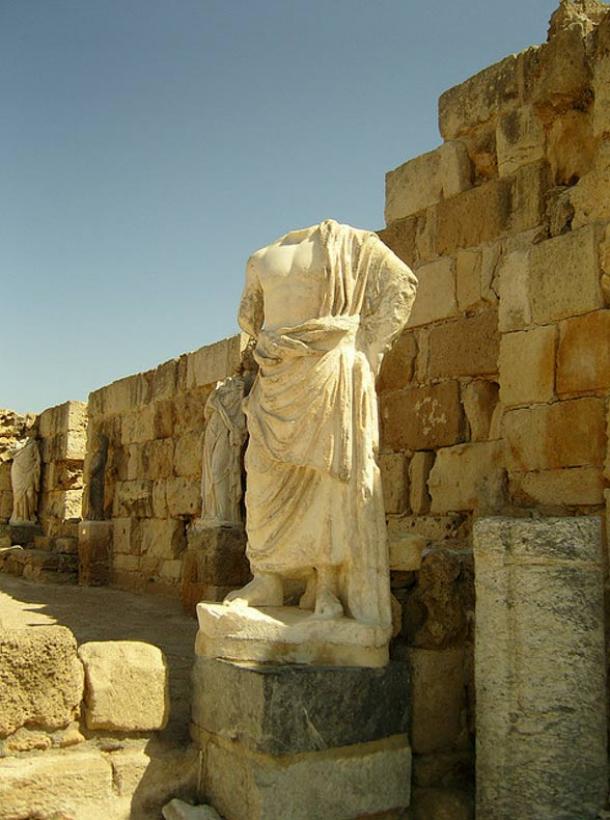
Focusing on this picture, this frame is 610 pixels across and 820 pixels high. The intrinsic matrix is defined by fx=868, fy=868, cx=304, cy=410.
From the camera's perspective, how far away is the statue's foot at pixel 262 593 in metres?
3.79

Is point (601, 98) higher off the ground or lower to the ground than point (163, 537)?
higher

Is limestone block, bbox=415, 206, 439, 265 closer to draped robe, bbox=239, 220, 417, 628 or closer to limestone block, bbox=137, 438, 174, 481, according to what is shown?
draped robe, bbox=239, 220, 417, 628

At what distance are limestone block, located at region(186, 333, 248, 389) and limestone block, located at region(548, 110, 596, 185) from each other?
3674 millimetres

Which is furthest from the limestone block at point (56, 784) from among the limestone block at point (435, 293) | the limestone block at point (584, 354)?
the limestone block at point (435, 293)

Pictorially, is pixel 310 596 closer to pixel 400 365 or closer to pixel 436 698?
pixel 436 698

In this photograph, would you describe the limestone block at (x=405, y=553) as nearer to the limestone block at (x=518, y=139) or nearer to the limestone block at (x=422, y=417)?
the limestone block at (x=422, y=417)

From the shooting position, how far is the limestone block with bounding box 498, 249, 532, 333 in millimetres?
4699

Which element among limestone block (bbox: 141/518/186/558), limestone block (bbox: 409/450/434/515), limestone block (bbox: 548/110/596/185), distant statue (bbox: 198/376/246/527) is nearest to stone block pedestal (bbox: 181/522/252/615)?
distant statue (bbox: 198/376/246/527)

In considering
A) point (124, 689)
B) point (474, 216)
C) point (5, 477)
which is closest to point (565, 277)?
point (474, 216)

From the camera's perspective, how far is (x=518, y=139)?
17.2 feet

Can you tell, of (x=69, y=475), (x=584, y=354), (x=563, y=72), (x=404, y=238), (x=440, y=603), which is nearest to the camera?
(x=440, y=603)

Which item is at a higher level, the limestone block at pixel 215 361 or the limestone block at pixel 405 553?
the limestone block at pixel 215 361

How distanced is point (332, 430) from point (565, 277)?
168 centimetres

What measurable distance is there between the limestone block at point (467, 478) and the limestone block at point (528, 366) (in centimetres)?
49
